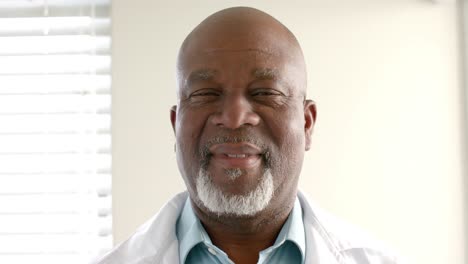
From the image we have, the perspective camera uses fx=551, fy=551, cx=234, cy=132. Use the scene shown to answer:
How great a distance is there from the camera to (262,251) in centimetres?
99

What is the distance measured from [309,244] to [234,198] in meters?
0.20

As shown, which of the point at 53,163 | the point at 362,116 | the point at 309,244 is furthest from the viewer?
the point at 53,163

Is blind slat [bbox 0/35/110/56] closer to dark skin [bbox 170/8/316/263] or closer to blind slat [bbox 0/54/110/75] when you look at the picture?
blind slat [bbox 0/54/110/75]

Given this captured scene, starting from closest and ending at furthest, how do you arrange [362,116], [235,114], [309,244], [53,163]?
[235,114], [309,244], [362,116], [53,163]

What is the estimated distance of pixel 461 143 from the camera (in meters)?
1.66

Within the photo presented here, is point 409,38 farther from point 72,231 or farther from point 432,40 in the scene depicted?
point 72,231

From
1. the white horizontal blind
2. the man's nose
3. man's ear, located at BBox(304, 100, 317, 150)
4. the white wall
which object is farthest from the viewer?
the white horizontal blind

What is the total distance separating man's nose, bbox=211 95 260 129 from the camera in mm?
923

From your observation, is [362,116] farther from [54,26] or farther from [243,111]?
[54,26]

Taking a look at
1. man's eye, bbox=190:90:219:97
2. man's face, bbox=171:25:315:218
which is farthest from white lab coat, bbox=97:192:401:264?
man's eye, bbox=190:90:219:97

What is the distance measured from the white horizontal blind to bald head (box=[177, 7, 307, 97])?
0.85 meters

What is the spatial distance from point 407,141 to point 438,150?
0.32 feet

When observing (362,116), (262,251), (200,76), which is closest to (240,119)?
(200,76)

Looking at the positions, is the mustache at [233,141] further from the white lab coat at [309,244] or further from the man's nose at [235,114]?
the white lab coat at [309,244]
